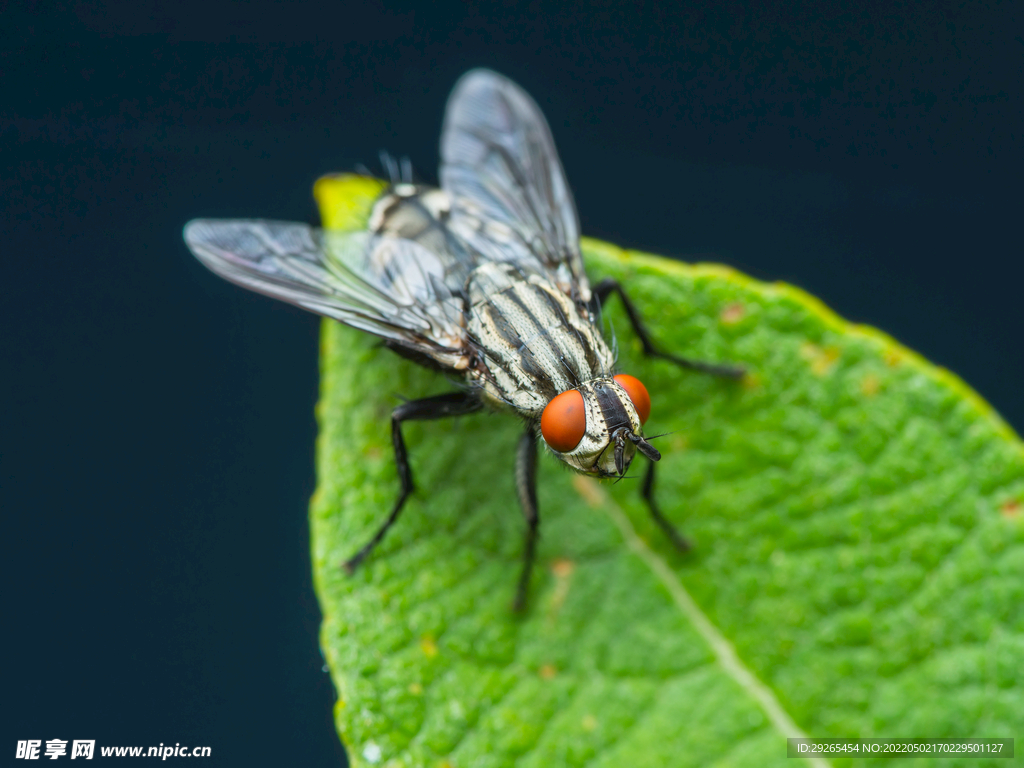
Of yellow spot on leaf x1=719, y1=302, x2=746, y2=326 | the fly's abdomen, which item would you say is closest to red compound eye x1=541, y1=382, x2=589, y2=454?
the fly's abdomen

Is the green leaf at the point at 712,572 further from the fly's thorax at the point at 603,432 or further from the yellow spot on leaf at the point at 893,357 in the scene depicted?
the fly's thorax at the point at 603,432

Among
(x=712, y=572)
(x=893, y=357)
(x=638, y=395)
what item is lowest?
(x=712, y=572)

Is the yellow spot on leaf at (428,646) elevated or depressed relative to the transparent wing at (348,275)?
depressed

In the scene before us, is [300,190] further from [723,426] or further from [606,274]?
[723,426]

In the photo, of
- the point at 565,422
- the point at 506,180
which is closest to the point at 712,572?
the point at 565,422

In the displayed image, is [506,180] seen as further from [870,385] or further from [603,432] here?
[870,385]

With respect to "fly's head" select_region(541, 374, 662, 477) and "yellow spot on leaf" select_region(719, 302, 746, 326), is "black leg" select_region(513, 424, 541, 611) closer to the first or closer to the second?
"fly's head" select_region(541, 374, 662, 477)

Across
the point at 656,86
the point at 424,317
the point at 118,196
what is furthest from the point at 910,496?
the point at 118,196

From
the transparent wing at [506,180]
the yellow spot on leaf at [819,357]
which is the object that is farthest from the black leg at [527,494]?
the yellow spot on leaf at [819,357]
